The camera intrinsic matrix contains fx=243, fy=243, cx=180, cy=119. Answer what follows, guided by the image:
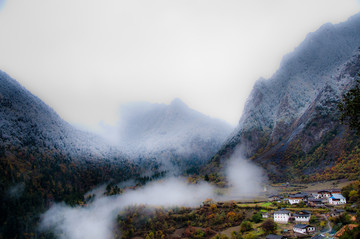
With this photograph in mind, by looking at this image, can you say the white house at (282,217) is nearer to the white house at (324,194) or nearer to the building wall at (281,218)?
the building wall at (281,218)

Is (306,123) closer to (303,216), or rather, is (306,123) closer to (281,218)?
(281,218)

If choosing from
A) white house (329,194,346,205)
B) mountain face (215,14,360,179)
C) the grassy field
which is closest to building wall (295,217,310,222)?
white house (329,194,346,205)

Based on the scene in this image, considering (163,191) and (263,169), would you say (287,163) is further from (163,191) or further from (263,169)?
(163,191)

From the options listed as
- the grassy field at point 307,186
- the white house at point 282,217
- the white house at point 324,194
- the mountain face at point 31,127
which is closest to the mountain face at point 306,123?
the grassy field at point 307,186

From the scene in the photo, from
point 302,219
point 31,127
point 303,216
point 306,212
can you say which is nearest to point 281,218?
point 302,219

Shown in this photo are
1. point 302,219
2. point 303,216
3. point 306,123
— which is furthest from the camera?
point 306,123

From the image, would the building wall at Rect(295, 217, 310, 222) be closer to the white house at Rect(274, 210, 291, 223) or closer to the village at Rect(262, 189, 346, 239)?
the village at Rect(262, 189, 346, 239)

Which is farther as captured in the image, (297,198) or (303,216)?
(297,198)
